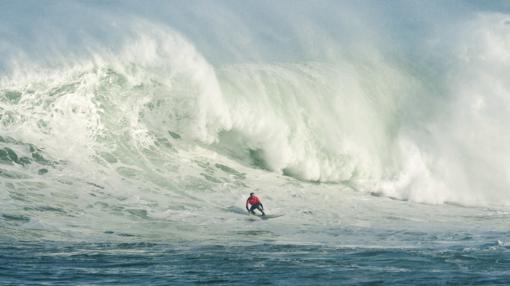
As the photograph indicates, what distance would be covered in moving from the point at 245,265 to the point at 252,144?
13.3 metres

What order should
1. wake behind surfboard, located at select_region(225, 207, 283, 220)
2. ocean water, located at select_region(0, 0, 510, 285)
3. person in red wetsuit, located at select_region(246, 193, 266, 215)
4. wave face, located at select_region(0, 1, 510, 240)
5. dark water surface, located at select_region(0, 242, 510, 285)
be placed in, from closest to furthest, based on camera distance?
dark water surface, located at select_region(0, 242, 510, 285), ocean water, located at select_region(0, 0, 510, 285), wake behind surfboard, located at select_region(225, 207, 283, 220), person in red wetsuit, located at select_region(246, 193, 266, 215), wave face, located at select_region(0, 1, 510, 240)

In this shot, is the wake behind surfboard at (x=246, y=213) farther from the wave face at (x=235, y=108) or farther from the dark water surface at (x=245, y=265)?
the dark water surface at (x=245, y=265)

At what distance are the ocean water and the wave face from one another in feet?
0.24

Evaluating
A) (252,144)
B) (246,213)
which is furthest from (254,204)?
(252,144)

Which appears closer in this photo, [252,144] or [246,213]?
[246,213]

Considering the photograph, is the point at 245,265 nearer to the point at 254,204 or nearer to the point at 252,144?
the point at 254,204

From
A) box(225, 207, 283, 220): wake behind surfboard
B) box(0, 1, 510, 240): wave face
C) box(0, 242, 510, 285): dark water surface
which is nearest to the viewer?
box(0, 242, 510, 285): dark water surface

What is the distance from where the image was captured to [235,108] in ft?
89.0

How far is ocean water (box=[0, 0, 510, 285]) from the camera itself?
563 inches

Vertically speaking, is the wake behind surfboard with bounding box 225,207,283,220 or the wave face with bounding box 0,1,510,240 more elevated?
the wave face with bounding box 0,1,510,240

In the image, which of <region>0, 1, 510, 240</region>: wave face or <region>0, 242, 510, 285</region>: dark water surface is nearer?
<region>0, 242, 510, 285</region>: dark water surface

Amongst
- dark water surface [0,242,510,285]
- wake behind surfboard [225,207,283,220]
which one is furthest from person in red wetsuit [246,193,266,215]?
dark water surface [0,242,510,285]

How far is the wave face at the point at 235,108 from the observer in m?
22.3

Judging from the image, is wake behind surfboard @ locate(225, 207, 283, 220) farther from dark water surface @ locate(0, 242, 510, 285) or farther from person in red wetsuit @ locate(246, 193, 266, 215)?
dark water surface @ locate(0, 242, 510, 285)
